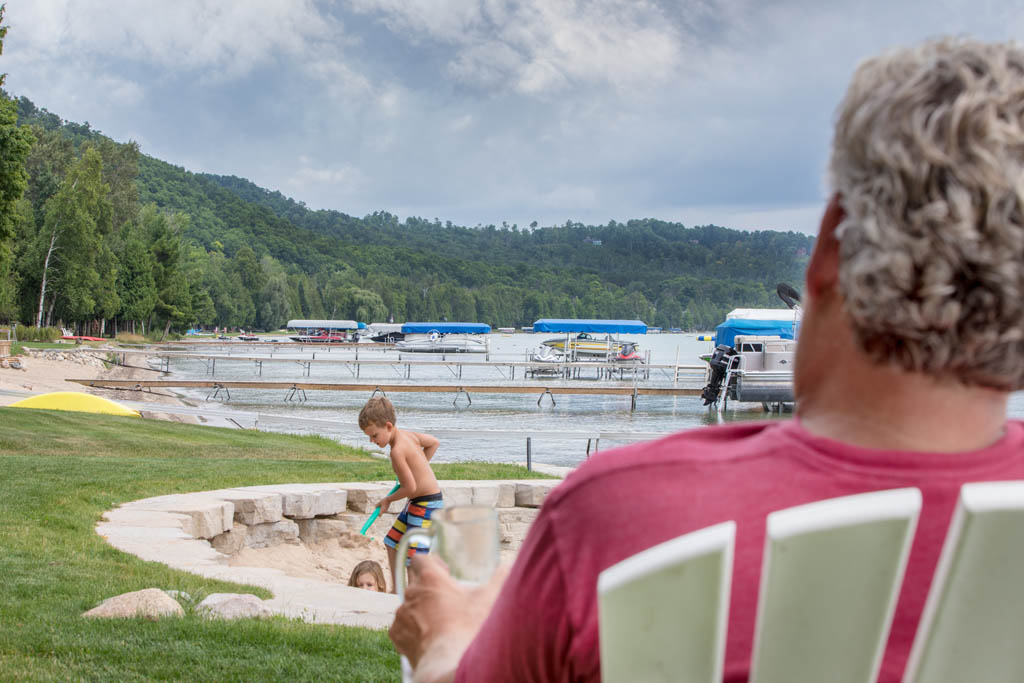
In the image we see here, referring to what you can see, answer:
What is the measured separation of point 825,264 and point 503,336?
169 m

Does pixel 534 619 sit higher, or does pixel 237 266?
pixel 237 266

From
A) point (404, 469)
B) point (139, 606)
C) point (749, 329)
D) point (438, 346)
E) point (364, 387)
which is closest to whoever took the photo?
point (139, 606)

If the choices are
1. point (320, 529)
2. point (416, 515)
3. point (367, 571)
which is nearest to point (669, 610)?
point (416, 515)

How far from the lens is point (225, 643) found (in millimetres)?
4668

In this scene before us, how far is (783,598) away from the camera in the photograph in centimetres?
97

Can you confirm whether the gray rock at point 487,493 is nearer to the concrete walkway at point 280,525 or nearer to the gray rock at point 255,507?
the concrete walkway at point 280,525

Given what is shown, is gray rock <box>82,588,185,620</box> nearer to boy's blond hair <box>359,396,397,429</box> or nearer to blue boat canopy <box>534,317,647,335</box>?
boy's blond hair <box>359,396,397,429</box>

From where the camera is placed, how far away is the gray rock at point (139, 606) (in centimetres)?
501

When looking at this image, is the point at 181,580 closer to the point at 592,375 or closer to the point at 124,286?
the point at 592,375

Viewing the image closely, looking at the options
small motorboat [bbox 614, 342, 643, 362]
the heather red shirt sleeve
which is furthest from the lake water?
the heather red shirt sleeve

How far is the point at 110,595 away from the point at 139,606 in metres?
0.61

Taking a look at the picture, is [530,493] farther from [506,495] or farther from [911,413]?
[911,413]

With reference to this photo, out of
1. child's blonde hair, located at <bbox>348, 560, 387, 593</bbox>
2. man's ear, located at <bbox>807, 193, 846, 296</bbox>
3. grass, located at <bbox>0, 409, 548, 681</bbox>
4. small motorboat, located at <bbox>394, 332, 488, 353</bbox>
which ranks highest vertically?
man's ear, located at <bbox>807, 193, 846, 296</bbox>

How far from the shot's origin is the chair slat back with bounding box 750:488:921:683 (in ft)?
2.97
